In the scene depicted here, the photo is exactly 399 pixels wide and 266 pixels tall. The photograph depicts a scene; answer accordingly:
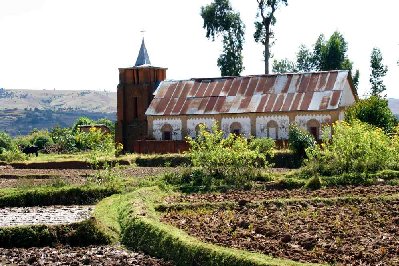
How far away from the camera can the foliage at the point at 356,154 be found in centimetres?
2489

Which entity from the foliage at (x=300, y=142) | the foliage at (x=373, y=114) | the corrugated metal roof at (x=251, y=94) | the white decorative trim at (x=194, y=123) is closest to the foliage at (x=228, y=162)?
the foliage at (x=300, y=142)

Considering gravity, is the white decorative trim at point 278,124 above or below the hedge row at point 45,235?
above

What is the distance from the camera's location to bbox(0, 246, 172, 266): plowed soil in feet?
45.5

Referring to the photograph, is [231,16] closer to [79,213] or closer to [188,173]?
[188,173]

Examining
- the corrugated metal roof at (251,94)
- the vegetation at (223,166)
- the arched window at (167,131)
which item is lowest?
the vegetation at (223,166)

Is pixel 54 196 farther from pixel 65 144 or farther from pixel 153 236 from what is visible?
pixel 65 144

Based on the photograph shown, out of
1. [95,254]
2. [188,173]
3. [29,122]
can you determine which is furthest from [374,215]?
[29,122]

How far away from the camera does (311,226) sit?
1452 centimetres

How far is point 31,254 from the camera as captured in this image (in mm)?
15172

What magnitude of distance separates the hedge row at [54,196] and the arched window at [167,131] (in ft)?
76.6

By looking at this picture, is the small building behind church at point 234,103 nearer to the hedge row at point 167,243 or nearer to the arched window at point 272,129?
the arched window at point 272,129

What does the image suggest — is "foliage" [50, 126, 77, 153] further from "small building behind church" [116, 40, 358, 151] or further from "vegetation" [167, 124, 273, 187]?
"vegetation" [167, 124, 273, 187]

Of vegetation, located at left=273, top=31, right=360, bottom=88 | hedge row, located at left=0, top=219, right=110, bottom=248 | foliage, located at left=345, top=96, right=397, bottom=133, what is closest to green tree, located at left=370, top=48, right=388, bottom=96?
vegetation, located at left=273, top=31, right=360, bottom=88

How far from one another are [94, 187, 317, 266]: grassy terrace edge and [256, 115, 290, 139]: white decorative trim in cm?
2121
